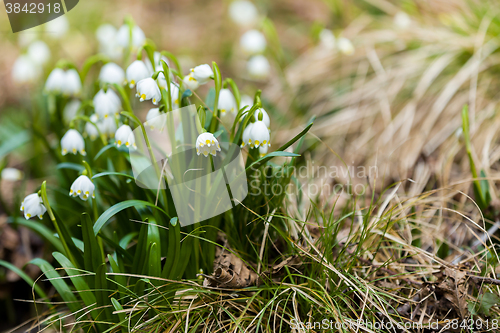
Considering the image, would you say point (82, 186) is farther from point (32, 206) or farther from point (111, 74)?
point (111, 74)

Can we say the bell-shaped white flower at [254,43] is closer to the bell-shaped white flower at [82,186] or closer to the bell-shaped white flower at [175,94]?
the bell-shaped white flower at [175,94]

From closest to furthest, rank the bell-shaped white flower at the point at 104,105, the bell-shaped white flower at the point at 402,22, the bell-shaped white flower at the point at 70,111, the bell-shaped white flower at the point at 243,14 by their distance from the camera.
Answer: the bell-shaped white flower at the point at 104,105 < the bell-shaped white flower at the point at 70,111 < the bell-shaped white flower at the point at 402,22 < the bell-shaped white flower at the point at 243,14

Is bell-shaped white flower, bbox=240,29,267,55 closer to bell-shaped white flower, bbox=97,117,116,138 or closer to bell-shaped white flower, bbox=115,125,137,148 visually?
bell-shaped white flower, bbox=97,117,116,138

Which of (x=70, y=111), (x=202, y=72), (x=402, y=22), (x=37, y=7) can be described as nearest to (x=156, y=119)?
(x=202, y=72)

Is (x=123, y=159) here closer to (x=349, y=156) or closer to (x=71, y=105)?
(x=71, y=105)

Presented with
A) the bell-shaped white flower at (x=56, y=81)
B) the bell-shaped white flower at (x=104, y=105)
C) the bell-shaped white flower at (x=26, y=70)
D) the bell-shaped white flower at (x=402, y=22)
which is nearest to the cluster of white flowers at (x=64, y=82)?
the bell-shaped white flower at (x=56, y=81)

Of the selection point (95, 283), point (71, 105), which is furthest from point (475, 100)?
point (71, 105)
